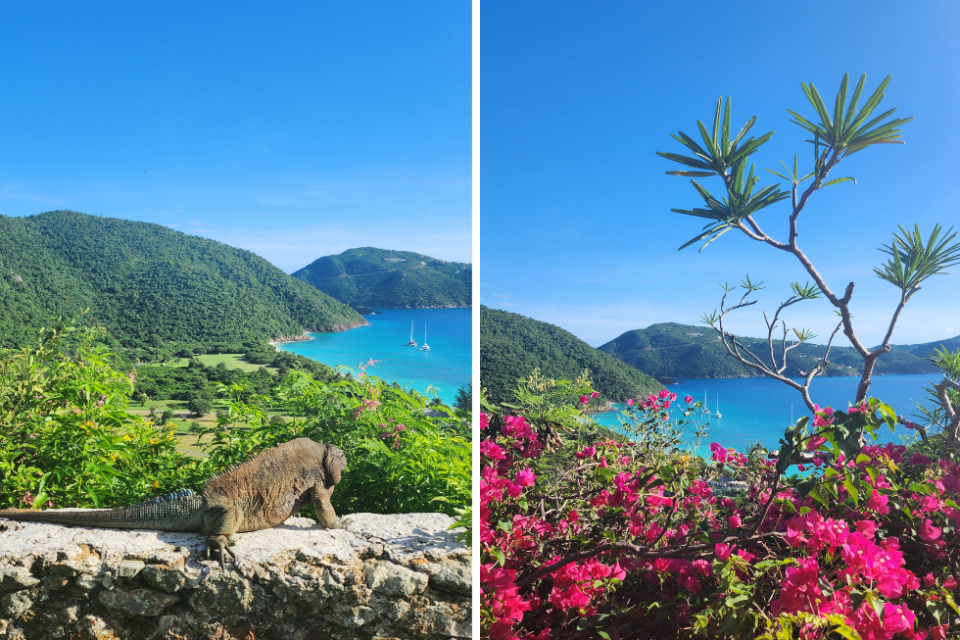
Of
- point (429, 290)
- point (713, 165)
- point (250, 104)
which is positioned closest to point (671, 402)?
point (713, 165)

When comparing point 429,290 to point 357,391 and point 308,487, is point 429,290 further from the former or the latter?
point 308,487

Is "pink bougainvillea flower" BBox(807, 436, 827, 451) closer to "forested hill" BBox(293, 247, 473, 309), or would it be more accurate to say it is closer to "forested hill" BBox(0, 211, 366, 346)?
"forested hill" BBox(293, 247, 473, 309)

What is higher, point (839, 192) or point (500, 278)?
point (839, 192)

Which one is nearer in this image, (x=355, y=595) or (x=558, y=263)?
(x=355, y=595)

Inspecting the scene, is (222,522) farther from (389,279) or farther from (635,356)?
(389,279)

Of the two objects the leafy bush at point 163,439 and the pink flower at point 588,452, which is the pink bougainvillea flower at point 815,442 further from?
the leafy bush at point 163,439

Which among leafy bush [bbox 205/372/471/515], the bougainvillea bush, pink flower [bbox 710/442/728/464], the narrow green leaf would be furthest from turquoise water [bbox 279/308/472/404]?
the narrow green leaf
